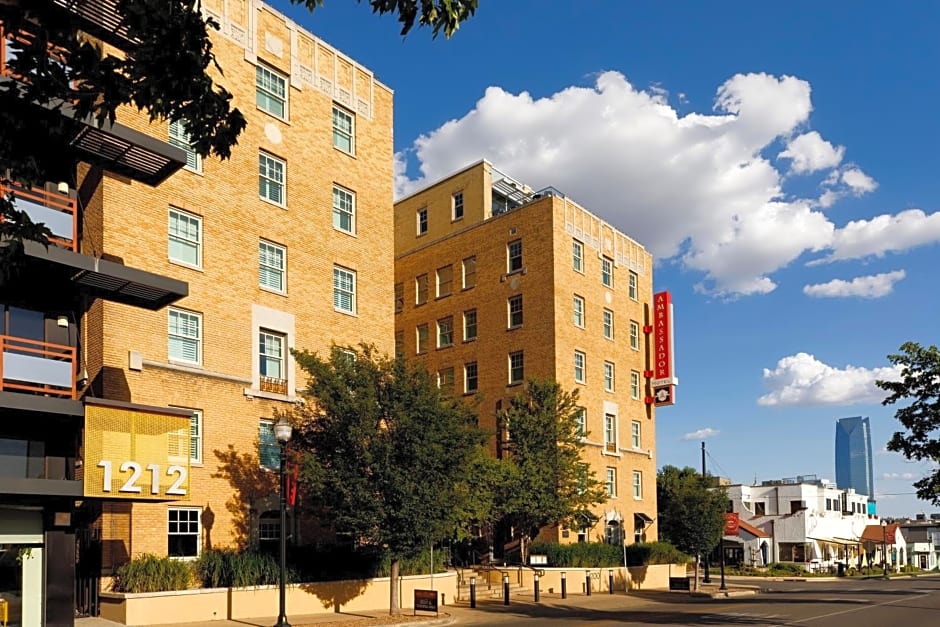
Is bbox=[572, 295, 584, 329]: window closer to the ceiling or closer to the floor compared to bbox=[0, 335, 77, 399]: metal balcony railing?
closer to the ceiling

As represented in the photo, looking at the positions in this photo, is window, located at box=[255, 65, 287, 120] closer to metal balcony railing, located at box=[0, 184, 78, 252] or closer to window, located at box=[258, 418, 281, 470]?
window, located at box=[258, 418, 281, 470]

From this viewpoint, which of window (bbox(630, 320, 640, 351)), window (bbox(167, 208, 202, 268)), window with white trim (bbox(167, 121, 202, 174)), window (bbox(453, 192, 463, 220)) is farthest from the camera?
window (bbox(630, 320, 640, 351))

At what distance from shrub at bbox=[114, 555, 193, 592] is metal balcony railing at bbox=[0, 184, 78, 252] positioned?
346 inches

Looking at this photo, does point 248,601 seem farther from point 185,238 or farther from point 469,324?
point 469,324

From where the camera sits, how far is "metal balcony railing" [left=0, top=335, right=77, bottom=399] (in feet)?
69.8

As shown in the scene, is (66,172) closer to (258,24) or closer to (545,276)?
(258,24)

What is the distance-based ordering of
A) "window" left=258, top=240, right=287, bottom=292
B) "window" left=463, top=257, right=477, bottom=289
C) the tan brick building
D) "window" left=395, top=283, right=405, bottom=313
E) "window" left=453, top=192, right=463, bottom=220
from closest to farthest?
"window" left=258, top=240, right=287, bottom=292, the tan brick building, "window" left=463, top=257, right=477, bottom=289, "window" left=453, top=192, right=463, bottom=220, "window" left=395, top=283, right=405, bottom=313

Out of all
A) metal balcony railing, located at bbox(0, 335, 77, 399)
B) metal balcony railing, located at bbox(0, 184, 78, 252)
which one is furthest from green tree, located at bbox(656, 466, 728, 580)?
metal balcony railing, located at bbox(0, 184, 78, 252)

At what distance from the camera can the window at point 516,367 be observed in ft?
171

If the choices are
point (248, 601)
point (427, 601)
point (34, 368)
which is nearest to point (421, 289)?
point (427, 601)

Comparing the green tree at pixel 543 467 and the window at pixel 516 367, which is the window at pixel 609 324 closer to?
the window at pixel 516 367

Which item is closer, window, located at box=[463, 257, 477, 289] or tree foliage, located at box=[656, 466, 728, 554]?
tree foliage, located at box=[656, 466, 728, 554]

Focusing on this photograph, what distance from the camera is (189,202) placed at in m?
31.8

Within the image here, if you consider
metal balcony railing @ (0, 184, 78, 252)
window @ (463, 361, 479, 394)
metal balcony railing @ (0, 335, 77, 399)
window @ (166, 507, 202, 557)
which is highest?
metal balcony railing @ (0, 184, 78, 252)
